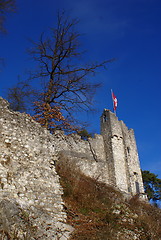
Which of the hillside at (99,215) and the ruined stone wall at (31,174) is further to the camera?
the hillside at (99,215)

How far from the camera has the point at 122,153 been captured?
1923 centimetres

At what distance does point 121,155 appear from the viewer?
62.5 feet

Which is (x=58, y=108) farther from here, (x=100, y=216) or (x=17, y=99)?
(x=100, y=216)

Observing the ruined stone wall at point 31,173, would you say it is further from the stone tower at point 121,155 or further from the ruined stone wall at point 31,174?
the stone tower at point 121,155

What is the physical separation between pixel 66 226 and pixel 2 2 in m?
8.77

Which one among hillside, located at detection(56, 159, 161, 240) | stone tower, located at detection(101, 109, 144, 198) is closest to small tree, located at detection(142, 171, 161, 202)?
stone tower, located at detection(101, 109, 144, 198)

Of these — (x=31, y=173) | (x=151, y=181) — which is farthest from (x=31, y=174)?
(x=151, y=181)

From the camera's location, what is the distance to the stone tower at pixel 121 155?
698 inches

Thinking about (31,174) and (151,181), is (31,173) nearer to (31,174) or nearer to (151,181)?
(31,174)

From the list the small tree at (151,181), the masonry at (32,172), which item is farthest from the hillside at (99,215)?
the small tree at (151,181)

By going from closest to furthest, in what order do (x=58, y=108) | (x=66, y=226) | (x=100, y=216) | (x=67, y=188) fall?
(x=66, y=226), (x=100, y=216), (x=67, y=188), (x=58, y=108)

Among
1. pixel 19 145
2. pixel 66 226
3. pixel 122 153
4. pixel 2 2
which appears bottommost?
pixel 66 226

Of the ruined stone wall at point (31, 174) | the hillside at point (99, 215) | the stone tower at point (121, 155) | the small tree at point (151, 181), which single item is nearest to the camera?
the ruined stone wall at point (31, 174)

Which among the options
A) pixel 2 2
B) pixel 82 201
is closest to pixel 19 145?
pixel 82 201
